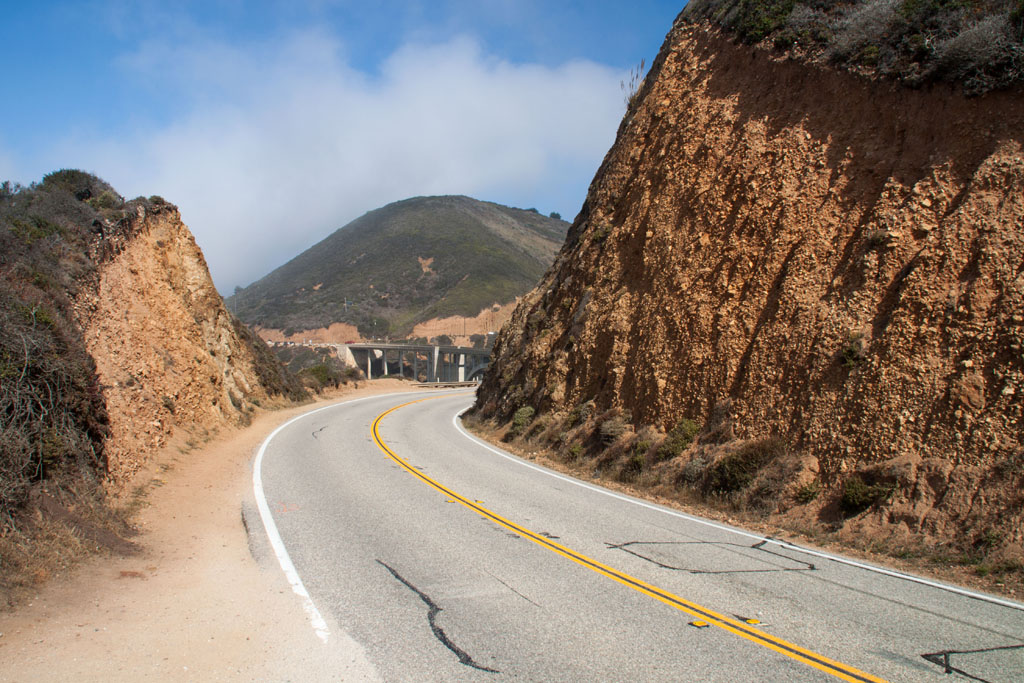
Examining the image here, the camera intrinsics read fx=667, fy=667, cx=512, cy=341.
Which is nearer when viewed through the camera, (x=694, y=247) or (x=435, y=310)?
(x=694, y=247)

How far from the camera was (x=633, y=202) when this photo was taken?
748 inches

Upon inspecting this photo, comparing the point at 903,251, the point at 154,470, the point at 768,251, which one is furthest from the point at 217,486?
the point at 903,251

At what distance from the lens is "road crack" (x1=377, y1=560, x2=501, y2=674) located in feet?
16.3

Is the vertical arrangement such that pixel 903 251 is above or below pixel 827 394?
above

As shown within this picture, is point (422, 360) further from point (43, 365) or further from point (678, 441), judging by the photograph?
point (43, 365)

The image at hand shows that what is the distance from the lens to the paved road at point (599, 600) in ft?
16.2

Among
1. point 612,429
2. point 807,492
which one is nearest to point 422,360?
point 612,429

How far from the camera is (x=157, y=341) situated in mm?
19000

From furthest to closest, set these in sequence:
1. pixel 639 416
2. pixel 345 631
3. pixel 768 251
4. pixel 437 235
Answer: pixel 437 235 → pixel 639 416 → pixel 768 251 → pixel 345 631

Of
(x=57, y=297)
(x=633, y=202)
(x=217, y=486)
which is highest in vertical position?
(x=633, y=202)

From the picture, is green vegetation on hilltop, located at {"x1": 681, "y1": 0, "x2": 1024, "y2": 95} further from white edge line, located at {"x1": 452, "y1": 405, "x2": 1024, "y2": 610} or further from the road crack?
the road crack

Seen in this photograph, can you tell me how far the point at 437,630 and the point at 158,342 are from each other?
1662 cm

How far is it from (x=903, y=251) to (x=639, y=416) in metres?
6.05

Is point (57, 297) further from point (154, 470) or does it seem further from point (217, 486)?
point (217, 486)
